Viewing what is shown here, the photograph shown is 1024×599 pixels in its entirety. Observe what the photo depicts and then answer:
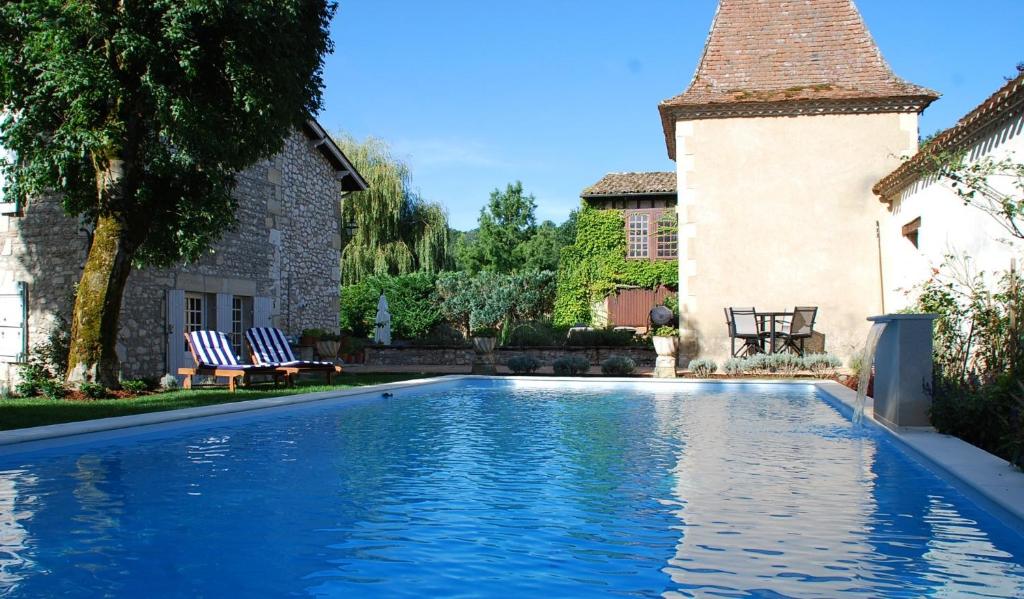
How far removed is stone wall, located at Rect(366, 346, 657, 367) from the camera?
17.7 metres

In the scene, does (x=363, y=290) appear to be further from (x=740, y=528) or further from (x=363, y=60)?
(x=740, y=528)

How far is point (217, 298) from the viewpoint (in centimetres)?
1384

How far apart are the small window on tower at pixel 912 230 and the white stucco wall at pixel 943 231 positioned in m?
0.07

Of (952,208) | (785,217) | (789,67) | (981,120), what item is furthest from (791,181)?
(981,120)

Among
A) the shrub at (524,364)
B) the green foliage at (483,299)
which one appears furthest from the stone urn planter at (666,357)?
the green foliage at (483,299)

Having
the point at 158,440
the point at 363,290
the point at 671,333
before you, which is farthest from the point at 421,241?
the point at 158,440

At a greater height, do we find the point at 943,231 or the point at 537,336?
the point at 943,231

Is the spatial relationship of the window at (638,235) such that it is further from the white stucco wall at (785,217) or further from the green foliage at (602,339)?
the white stucco wall at (785,217)

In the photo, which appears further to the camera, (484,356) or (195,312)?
(484,356)

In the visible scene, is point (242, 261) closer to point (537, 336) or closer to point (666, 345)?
point (666, 345)

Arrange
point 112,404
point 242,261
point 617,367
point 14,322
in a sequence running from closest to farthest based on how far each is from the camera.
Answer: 1. point 112,404
2. point 14,322
3. point 242,261
4. point 617,367

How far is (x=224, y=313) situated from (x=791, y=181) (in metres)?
10.7

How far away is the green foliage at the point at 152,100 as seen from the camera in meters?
9.18

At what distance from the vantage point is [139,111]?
10.1m
